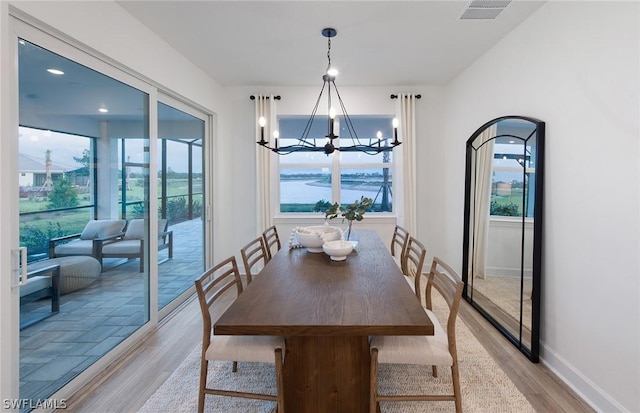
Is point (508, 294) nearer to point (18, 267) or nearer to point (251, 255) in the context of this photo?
point (251, 255)

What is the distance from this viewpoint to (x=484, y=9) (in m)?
2.38

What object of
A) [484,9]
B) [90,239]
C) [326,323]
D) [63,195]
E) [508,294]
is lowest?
[508,294]

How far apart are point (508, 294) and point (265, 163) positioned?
3211 millimetres

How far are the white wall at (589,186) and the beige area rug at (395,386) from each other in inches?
19.2

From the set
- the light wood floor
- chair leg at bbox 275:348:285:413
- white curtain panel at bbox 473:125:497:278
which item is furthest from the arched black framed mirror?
chair leg at bbox 275:348:285:413

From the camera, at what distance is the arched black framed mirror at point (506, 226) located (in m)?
2.36

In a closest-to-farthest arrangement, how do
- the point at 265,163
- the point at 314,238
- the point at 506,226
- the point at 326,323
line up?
1. the point at 326,323
2. the point at 314,238
3. the point at 506,226
4. the point at 265,163

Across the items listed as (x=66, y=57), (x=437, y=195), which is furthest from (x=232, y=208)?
(x=437, y=195)

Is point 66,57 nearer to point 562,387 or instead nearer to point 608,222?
point 608,222

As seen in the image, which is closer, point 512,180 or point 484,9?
point 484,9

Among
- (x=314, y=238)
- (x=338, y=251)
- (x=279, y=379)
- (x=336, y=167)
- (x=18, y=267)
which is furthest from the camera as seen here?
(x=336, y=167)

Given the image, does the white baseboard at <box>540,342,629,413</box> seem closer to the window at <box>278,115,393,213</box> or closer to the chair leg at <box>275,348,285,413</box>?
the chair leg at <box>275,348,285,413</box>

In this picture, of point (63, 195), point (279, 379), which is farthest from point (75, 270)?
point (279, 379)

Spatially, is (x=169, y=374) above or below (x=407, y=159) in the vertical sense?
below
